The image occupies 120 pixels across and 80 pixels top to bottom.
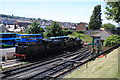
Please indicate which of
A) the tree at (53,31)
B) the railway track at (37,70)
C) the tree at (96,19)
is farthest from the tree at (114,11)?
the tree at (96,19)

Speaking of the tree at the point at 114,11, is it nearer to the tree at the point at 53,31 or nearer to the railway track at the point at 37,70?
the railway track at the point at 37,70

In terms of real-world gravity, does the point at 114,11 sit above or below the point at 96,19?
below

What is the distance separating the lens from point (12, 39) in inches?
1332

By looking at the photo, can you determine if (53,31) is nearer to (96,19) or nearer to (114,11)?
(96,19)

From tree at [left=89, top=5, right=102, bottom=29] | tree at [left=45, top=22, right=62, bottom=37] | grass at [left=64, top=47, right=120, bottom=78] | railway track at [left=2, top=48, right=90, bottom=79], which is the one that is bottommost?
railway track at [left=2, top=48, right=90, bottom=79]

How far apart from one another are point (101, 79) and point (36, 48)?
18399 millimetres

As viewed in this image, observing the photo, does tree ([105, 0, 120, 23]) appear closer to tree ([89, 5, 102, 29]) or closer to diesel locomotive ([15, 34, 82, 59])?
diesel locomotive ([15, 34, 82, 59])

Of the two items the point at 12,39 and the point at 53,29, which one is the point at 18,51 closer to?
the point at 12,39

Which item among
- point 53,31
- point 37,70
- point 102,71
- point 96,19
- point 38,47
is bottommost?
point 37,70

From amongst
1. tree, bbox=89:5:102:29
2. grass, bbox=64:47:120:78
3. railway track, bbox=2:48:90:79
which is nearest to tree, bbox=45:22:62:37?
tree, bbox=89:5:102:29

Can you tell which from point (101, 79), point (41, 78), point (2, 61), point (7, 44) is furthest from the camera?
point (7, 44)

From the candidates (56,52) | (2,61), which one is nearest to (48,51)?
(56,52)

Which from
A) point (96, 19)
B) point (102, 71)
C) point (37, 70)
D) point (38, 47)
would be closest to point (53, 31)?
point (38, 47)

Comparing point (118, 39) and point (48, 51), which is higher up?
point (118, 39)
